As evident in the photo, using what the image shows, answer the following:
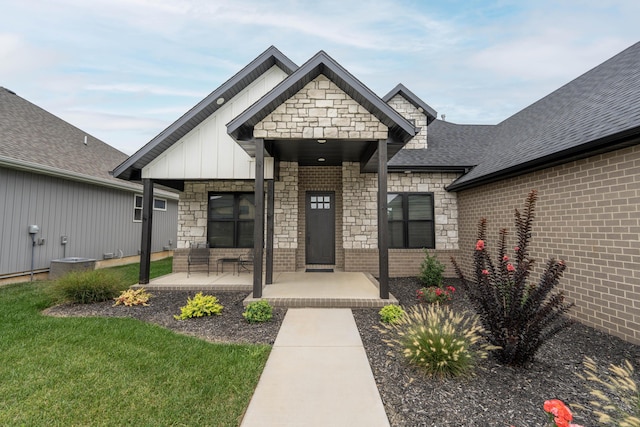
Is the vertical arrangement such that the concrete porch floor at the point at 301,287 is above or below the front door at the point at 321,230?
below

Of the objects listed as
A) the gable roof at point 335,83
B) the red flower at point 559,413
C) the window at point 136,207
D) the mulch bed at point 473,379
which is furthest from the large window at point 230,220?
the red flower at point 559,413

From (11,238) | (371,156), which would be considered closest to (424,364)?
(371,156)

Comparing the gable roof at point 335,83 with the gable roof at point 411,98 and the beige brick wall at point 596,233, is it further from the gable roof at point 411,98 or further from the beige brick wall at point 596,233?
the gable roof at point 411,98

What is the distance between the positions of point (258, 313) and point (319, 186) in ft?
18.1

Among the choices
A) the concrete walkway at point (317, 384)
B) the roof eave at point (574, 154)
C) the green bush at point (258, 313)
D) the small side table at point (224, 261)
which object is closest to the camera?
the concrete walkway at point (317, 384)

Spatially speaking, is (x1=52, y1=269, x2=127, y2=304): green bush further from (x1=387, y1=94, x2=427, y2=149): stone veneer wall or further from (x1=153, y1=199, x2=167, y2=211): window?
(x1=387, y1=94, x2=427, y2=149): stone veneer wall

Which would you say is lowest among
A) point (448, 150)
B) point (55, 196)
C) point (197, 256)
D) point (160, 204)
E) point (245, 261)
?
point (245, 261)

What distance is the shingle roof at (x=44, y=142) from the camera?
8430 mm

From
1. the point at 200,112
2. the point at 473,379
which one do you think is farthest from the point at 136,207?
the point at 473,379

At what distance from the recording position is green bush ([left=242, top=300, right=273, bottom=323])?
4.71 m

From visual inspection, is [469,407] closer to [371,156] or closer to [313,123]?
[313,123]

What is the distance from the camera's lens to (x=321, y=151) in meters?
7.55

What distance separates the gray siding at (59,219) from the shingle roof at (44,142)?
537 millimetres

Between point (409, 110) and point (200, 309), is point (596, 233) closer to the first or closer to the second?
point (200, 309)
